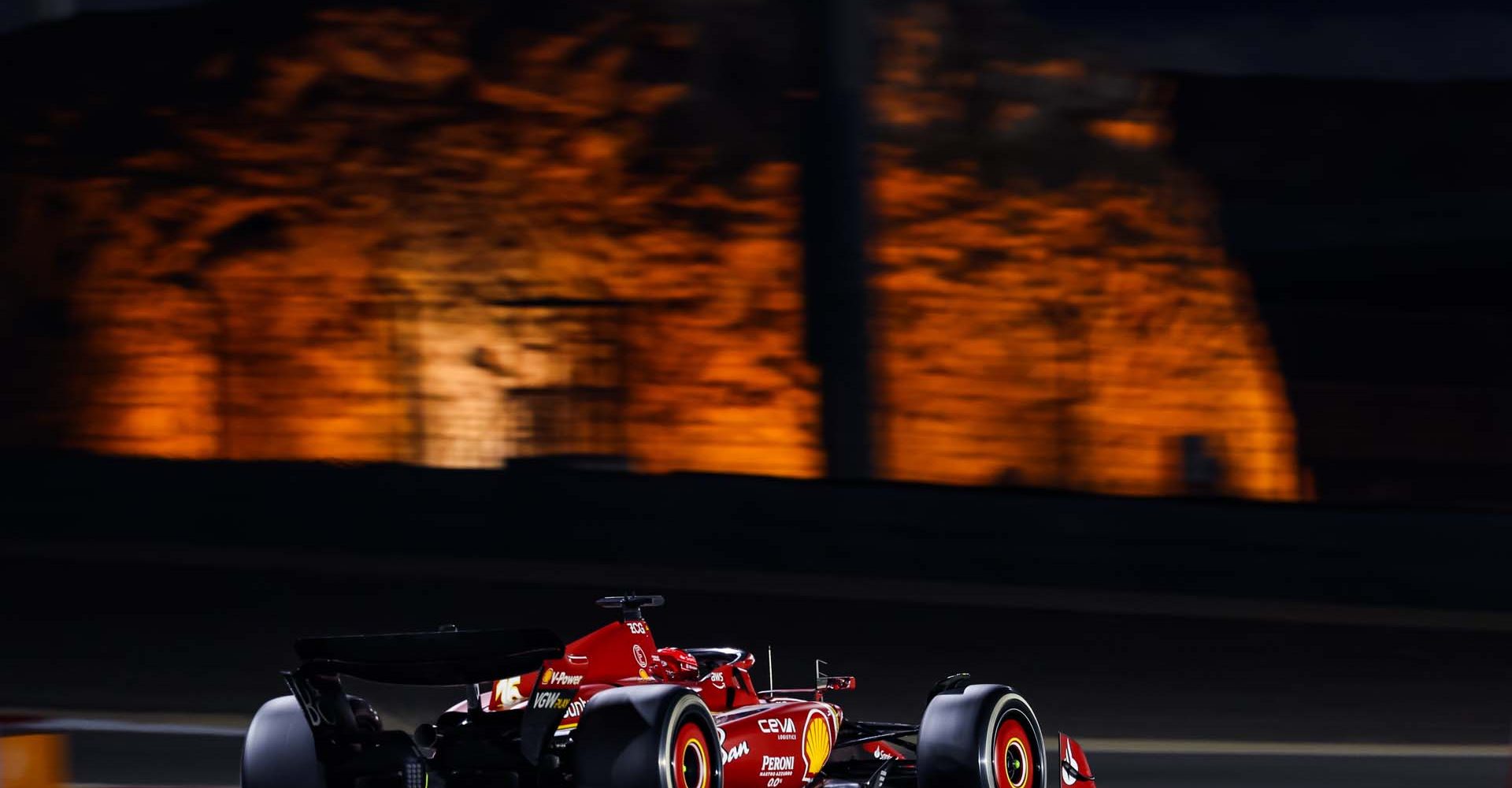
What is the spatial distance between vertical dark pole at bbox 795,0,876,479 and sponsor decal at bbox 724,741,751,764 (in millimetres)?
10988

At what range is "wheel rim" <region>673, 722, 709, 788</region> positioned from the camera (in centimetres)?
560

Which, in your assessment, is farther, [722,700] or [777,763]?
[722,700]

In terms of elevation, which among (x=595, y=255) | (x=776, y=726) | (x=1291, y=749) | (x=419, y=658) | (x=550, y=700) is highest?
(x=595, y=255)

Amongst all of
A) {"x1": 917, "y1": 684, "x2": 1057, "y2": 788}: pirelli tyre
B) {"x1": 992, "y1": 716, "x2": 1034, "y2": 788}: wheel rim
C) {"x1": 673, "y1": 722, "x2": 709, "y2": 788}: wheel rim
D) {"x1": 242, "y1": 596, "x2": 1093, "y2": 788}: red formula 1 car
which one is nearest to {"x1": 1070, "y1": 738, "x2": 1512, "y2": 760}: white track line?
{"x1": 992, "y1": 716, "x2": 1034, "y2": 788}: wheel rim

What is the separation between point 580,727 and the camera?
562 cm

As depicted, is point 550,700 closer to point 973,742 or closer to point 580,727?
point 580,727

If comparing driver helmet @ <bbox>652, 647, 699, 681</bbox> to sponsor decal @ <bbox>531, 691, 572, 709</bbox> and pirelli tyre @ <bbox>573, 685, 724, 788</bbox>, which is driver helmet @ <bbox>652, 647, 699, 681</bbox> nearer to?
sponsor decal @ <bbox>531, 691, 572, 709</bbox>

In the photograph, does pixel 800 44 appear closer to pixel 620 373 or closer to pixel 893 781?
pixel 620 373

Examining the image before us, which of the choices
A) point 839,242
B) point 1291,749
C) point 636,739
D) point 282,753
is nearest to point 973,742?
point 636,739

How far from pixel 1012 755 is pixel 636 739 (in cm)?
153

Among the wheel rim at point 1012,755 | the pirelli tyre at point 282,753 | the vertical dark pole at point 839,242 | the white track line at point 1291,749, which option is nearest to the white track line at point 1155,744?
the white track line at point 1291,749

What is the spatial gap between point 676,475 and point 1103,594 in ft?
10.4

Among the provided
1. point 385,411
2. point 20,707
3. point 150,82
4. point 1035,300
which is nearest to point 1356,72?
point 1035,300

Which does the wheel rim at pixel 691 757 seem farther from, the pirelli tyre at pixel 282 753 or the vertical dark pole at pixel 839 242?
the vertical dark pole at pixel 839 242
